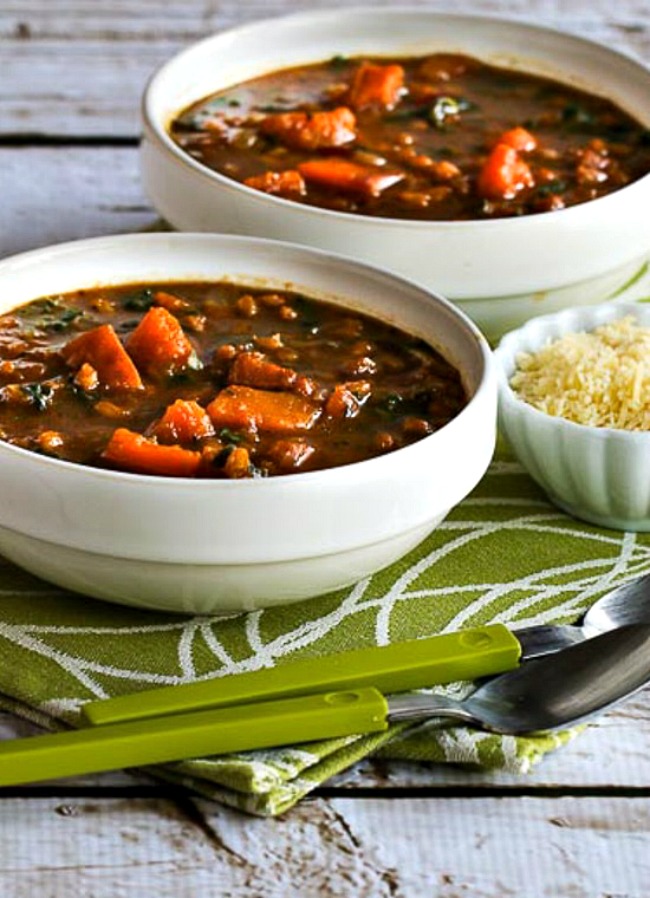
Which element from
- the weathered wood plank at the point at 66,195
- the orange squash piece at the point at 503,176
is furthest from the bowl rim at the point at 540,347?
the weathered wood plank at the point at 66,195

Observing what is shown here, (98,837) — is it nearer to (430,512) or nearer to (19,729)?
(19,729)

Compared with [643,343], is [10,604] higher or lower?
lower

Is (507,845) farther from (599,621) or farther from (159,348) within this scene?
(159,348)

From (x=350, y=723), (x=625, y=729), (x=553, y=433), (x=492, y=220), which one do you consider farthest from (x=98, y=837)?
(x=492, y=220)

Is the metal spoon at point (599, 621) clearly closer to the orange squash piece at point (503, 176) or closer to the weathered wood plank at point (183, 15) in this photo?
the orange squash piece at point (503, 176)

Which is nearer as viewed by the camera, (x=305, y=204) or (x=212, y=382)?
(x=212, y=382)

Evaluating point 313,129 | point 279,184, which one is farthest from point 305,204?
point 313,129

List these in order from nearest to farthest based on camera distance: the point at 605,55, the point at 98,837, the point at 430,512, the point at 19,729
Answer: the point at 98,837, the point at 19,729, the point at 430,512, the point at 605,55
